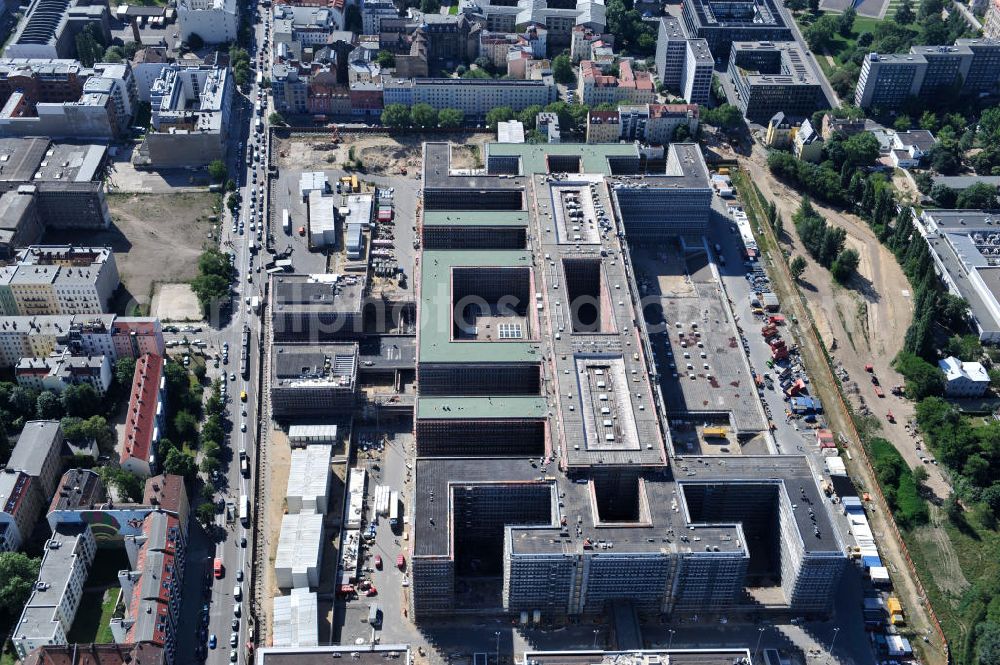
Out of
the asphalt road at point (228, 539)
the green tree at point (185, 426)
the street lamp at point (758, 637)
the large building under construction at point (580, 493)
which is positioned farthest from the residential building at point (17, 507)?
the street lamp at point (758, 637)

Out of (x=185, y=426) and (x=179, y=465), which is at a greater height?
(x=185, y=426)

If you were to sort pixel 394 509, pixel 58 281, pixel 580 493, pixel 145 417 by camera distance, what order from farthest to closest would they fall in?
pixel 58 281 → pixel 145 417 → pixel 394 509 → pixel 580 493

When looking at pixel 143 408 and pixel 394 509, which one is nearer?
pixel 394 509

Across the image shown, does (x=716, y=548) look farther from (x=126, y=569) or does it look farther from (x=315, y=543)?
(x=126, y=569)

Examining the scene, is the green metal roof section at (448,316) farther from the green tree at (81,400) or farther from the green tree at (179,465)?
the green tree at (81,400)

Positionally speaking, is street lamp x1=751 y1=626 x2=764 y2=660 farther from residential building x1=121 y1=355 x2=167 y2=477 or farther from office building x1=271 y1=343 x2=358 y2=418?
residential building x1=121 y1=355 x2=167 y2=477

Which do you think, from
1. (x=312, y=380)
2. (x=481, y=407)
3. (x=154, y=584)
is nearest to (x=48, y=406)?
(x=312, y=380)

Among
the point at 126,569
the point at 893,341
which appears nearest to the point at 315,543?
the point at 126,569

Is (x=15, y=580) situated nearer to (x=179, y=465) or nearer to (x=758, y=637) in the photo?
(x=179, y=465)
